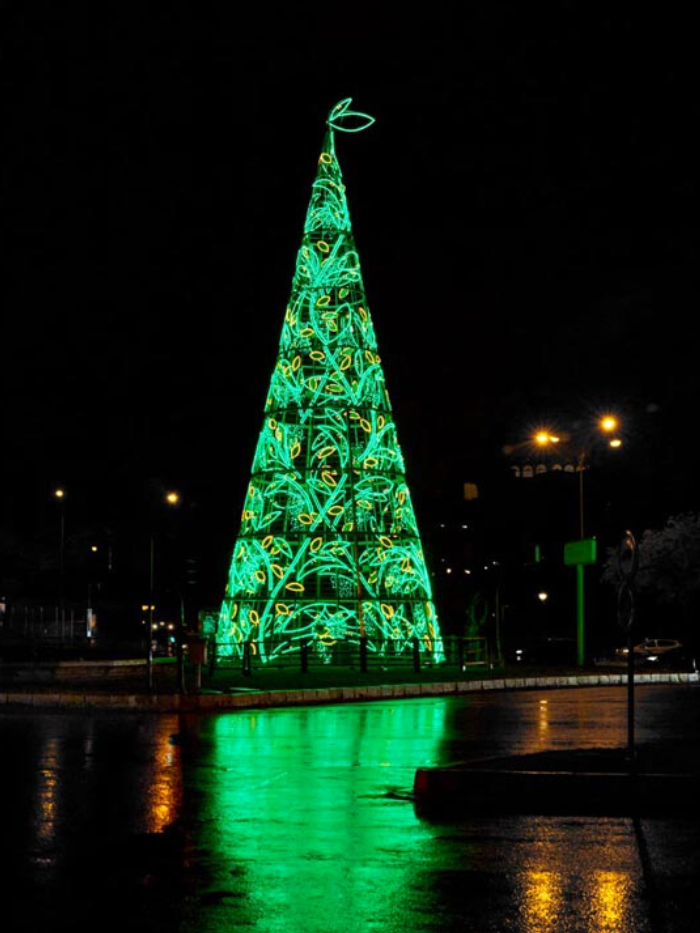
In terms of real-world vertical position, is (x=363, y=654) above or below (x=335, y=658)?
above

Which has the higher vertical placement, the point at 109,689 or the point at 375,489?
the point at 375,489

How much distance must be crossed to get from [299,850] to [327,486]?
24.8m

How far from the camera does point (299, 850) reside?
10008 millimetres

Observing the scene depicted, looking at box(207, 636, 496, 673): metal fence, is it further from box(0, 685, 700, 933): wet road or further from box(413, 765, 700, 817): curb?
box(413, 765, 700, 817): curb

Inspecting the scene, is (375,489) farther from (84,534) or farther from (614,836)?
(84,534)

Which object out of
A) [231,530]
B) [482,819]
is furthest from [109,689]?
[231,530]

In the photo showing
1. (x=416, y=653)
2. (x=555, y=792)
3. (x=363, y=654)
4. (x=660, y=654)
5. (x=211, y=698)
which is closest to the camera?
(x=555, y=792)

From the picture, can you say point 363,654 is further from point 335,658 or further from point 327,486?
point 327,486

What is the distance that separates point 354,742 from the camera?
18.6 meters

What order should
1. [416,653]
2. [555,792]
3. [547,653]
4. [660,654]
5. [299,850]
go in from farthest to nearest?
[660,654], [547,653], [416,653], [555,792], [299,850]

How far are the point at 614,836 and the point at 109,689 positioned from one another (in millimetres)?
19903

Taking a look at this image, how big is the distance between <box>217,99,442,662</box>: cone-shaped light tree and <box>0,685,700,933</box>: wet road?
53.0 feet

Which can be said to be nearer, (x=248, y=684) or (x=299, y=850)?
(x=299, y=850)

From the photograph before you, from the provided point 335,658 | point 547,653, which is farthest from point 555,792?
point 547,653
